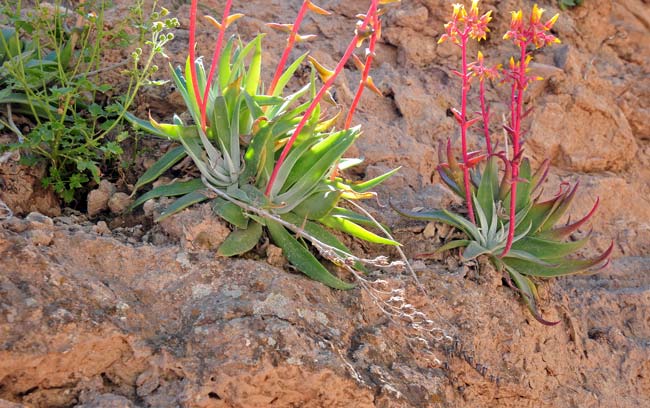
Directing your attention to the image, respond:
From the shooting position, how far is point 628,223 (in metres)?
4.43

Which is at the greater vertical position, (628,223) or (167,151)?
(167,151)

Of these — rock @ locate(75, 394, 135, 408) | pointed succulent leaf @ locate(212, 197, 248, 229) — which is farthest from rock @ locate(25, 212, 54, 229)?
rock @ locate(75, 394, 135, 408)

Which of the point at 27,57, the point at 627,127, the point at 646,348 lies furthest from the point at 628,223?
the point at 27,57

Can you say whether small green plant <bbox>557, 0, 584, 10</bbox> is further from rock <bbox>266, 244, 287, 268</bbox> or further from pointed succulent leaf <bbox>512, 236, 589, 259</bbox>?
rock <bbox>266, 244, 287, 268</bbox>

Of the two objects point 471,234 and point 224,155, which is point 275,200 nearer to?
point 224,155

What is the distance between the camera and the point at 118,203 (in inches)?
119

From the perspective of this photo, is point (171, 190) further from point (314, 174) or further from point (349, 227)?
point (349, 227)

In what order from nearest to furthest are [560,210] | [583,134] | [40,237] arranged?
[40,237] < [560,210] < [583,134]

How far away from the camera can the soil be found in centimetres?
231

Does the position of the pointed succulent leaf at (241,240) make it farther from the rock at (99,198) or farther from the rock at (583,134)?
the rock at (583,134)

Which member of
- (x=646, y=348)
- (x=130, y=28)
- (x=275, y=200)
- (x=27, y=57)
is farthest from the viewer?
(x=130, y=28)

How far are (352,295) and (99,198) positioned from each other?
43.4 inches

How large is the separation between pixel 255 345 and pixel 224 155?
2.85 feet

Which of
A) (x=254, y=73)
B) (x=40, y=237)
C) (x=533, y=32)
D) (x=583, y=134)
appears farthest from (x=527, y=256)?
(x=40, y=237)
